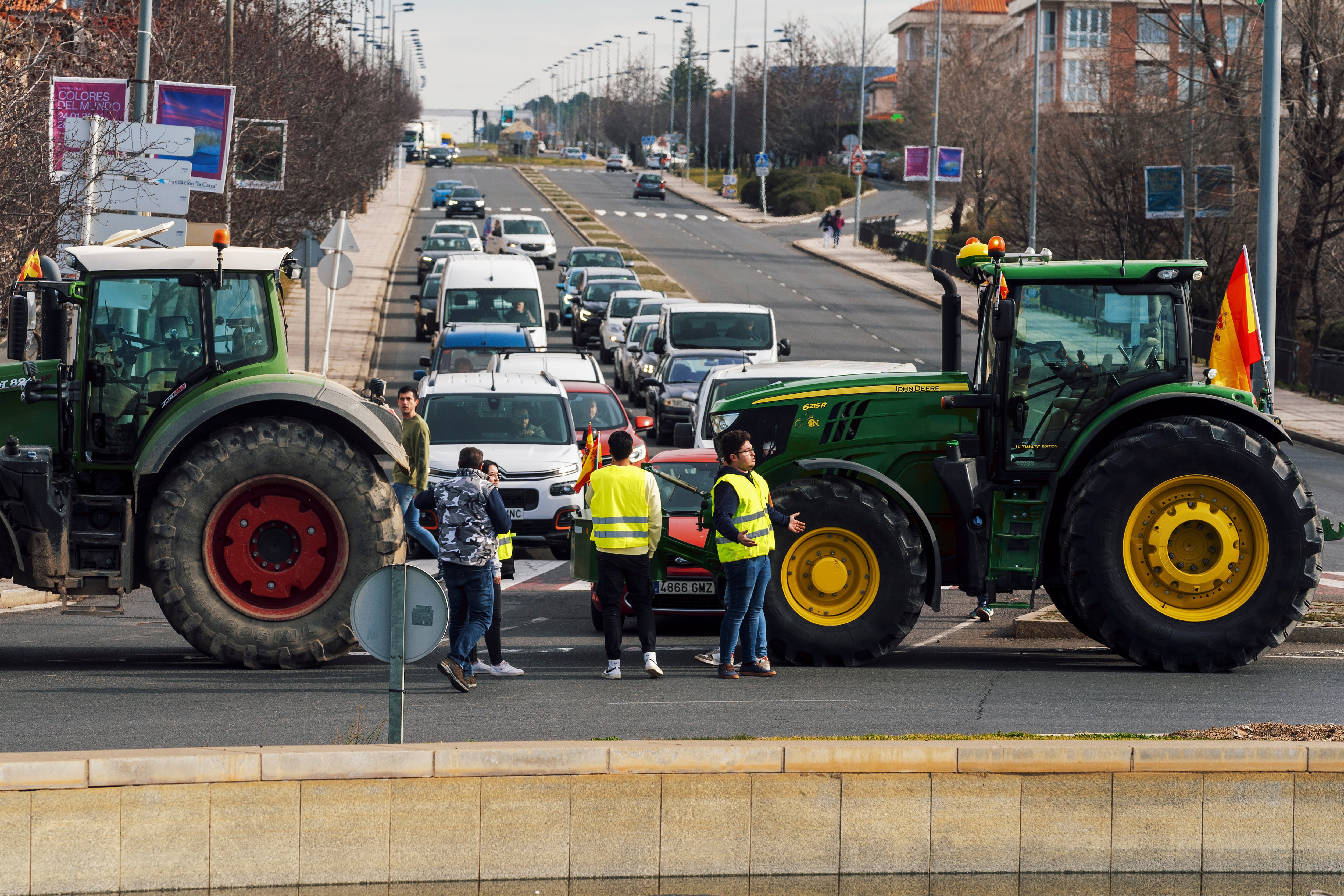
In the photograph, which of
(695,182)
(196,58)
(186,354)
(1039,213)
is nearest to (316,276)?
(1039,213)

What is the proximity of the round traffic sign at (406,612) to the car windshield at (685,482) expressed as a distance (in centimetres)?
643

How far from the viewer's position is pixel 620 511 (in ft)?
37.1

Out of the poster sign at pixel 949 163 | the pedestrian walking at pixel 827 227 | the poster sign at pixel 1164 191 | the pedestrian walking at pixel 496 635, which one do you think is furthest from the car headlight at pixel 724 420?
the pedestrian walking at pixel 827 227

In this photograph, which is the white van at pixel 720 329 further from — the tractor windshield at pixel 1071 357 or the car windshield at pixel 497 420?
the tractor windshield at pixel 1071 357

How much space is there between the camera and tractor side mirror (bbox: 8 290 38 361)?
10336 mm

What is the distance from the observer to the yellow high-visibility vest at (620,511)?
11.3 metres

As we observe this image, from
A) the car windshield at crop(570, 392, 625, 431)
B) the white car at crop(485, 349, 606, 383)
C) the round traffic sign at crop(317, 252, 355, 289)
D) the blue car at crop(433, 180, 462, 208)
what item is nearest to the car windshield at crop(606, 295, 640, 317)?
the round traffic sign at crop(317, 252, 355, 289)

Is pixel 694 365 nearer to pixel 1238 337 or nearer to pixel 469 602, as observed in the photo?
pixel 1238 337

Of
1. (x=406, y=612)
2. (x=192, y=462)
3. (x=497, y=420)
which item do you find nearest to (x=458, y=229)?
(x=497, y=420)

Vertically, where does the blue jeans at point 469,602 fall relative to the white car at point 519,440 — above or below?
below

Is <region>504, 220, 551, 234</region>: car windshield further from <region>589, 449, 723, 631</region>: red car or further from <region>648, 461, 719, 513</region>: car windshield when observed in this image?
<region>589, 449, 723, 631</region>: red car

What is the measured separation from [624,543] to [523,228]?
52320 millimetres

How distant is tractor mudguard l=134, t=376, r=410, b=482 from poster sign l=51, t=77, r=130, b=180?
715cm

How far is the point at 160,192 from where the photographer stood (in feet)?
63.6
